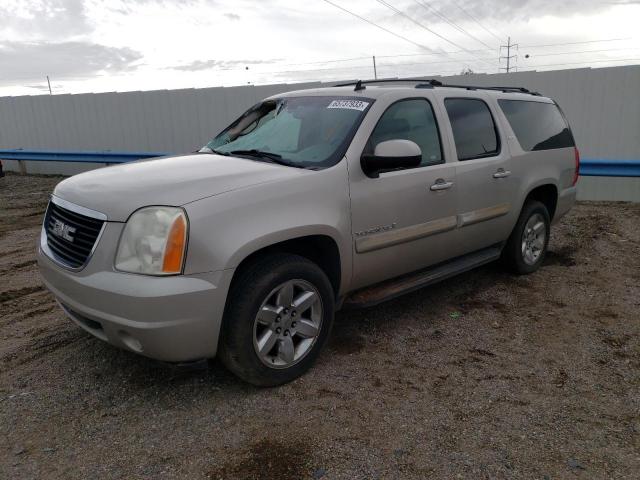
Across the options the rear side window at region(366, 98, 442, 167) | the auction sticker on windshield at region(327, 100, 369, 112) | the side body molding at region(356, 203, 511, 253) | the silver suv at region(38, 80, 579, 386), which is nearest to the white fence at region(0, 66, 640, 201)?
the silver suv at region(38, 80, 579, 386)

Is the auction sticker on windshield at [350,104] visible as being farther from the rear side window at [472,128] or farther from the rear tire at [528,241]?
the rear tire at [528,241]

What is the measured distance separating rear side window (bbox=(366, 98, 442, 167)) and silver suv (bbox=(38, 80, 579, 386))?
0.01 meters

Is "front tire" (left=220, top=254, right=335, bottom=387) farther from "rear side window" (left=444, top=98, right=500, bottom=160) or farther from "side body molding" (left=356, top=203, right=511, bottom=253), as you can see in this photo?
"rear side window" (left=444, top=98, right=500, bottom=160)

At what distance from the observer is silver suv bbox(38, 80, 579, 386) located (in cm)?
276

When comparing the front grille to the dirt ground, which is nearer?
the dirt ground

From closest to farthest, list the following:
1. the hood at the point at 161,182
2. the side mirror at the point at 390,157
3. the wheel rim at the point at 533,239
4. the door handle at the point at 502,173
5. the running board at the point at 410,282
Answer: the hood at the point at 161,182
the side mirror at the point at 390,157
the running board at the point at 410,282
the door handle at the point at 502,173
the wheel rim at the point at 533,239

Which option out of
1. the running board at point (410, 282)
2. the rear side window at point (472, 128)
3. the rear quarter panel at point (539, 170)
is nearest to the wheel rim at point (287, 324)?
the running board at point (410, 282)

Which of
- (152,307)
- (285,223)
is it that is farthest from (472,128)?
(152,307)

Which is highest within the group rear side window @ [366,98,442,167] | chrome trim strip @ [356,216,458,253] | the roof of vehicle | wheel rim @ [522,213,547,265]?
the roof of vehicle

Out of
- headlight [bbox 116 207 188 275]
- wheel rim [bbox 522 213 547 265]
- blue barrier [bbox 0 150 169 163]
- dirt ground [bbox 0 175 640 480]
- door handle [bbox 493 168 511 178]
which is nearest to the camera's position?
dirt ground [bbox 0 175 640 480]

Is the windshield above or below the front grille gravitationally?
Result: above

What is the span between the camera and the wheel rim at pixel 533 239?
208 inches

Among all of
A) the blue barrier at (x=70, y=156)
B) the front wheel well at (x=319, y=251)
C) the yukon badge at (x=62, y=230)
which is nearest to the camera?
the yukon badge at (x=62, y=230)

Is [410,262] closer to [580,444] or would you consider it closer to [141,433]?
[580,444]
